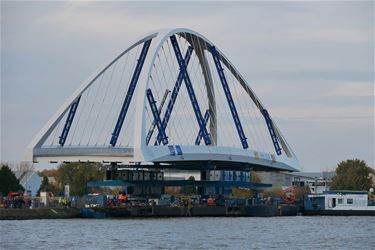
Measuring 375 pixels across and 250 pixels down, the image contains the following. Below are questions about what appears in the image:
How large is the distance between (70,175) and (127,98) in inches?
2094

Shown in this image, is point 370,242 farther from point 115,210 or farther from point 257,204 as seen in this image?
point 257,204

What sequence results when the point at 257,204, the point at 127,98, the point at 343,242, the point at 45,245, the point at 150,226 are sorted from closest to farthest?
1. the point at 45,245
2. the point at 343,242
3. the point at 150,226
4. the point at 127,98
5. the point at 257,204

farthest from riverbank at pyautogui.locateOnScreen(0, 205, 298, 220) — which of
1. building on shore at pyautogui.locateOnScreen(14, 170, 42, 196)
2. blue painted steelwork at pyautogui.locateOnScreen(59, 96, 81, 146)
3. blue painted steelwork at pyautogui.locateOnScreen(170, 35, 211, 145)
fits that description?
building on shore at pyautogui.locateOnScreen(14, 170, 42, 196)

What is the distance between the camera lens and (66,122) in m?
111

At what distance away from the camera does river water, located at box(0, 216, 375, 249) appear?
70562 mm

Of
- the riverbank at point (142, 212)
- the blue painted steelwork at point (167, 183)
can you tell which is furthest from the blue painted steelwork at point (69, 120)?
the riverbank at point (142, 212)

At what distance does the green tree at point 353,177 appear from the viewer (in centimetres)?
16988

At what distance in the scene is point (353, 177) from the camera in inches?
6718

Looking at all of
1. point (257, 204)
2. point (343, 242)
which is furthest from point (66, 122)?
point (343, 242)

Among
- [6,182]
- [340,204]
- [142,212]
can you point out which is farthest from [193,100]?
[6,182]

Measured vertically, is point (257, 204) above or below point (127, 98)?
below

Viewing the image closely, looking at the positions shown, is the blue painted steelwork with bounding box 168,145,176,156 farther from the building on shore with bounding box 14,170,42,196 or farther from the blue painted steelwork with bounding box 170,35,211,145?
the building on shore with bounding box 14,170,42,196

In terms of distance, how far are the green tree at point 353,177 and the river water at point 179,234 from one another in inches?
2746

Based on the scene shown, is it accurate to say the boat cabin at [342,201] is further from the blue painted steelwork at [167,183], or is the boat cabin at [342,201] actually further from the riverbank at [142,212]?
the blue painted steelwork at [167,183]
